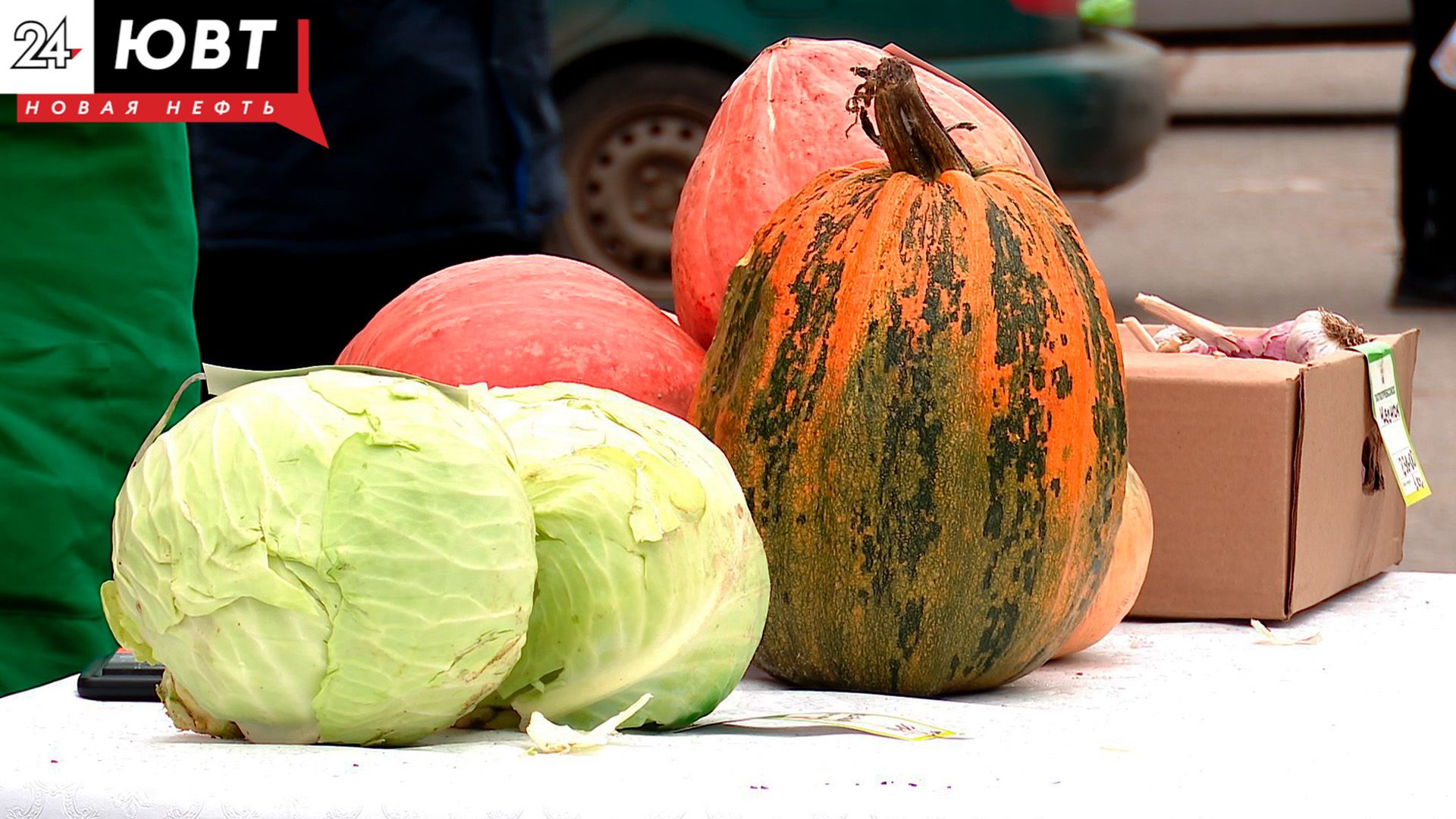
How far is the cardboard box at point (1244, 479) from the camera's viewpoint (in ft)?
5.69

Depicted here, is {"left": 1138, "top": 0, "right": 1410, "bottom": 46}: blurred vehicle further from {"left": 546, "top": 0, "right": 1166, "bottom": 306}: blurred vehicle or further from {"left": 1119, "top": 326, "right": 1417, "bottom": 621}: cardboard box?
{"left": 1119, "top": 326, "right": 1417, "bottom": 621}: cardboard box

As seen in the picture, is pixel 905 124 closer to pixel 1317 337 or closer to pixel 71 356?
pixel 1317 337

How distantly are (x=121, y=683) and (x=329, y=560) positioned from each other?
15.7 inches

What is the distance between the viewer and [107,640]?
205 cm

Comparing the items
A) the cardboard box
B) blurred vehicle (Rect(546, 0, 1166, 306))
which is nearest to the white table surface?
the cardboard box

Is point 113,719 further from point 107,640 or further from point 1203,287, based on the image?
point 1203,287

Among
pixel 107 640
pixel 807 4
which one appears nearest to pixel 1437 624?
pixel 107 640

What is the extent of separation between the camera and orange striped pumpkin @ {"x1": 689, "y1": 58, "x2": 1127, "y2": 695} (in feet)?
4.47

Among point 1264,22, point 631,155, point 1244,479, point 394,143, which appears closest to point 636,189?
point 631,155

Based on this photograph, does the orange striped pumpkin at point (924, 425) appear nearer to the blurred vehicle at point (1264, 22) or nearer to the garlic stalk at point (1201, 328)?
the garlic stalk at point (1201, 328)

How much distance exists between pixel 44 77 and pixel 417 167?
1.03 m

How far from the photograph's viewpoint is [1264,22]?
1091 cm

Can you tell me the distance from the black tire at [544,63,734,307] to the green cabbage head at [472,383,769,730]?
4.76m

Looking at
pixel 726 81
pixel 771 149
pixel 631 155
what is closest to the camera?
pixel 771 149
